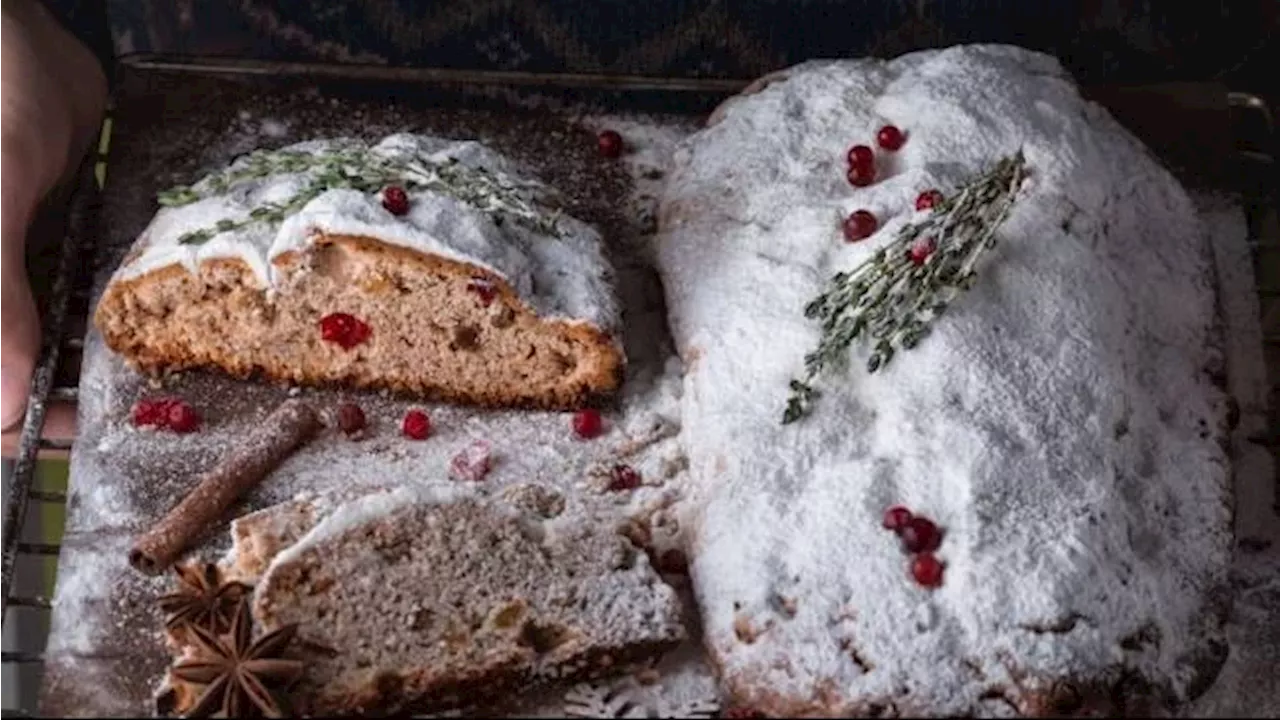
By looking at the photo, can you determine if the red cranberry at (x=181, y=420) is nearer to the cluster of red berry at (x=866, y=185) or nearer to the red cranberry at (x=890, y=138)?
the cluster of red berry at (x=866, y=185)

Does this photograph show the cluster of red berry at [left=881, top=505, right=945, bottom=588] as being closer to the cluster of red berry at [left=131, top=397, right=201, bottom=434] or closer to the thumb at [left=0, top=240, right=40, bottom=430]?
the cluster of red berry at [left=131, top=397, right=201, bottom=434]

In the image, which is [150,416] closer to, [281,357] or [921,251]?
[281,357]

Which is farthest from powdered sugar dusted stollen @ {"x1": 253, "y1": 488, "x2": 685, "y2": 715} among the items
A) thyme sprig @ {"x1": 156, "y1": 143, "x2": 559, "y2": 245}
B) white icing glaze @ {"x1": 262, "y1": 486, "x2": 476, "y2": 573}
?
thyme sprig @ {"x1": 156, "y1": 143, "x2": 559, "y2": 245}

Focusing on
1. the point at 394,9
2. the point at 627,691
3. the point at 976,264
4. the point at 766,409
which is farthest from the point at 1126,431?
the point at 394,9

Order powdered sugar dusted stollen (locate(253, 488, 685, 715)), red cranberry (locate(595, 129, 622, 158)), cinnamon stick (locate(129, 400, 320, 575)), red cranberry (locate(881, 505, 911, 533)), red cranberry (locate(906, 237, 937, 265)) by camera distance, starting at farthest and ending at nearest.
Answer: red cranberry (locate(595, 129, 622, 158))
red cranberry (locate(906, 237, 937, 265))
cinnamon stick (locate(129, 400, 320, 575))
red cranberry (locate(881, 505, 911, 533))
powdered sugar dusted stollen (locate(253, 488, 685, 715))

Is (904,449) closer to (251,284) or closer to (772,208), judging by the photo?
(772,208)

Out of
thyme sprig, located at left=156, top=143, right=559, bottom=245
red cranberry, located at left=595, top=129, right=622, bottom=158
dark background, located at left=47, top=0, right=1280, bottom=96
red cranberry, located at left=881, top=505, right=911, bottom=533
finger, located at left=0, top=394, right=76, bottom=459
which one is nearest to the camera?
red cranberry, located at left=881, top=505, right=911, bottom=533

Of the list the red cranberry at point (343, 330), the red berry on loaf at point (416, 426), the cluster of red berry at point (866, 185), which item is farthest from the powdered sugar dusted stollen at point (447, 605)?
the cluster of red berry at point (866, 185)
